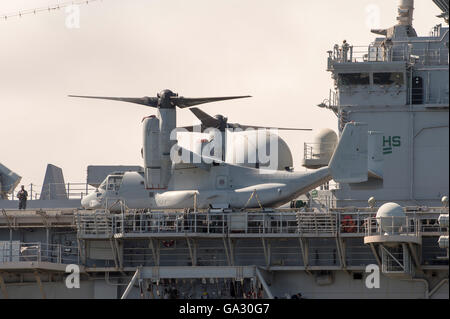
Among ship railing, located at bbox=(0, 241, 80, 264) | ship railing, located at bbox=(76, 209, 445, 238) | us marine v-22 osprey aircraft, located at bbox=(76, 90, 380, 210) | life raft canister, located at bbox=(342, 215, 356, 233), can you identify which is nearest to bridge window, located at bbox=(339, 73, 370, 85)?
us marine v-22 osprey aircraft, located at bbox=(76, 90, 380, 210)

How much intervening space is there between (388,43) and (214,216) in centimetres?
1155

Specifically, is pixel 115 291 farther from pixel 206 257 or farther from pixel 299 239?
pixel 299 239

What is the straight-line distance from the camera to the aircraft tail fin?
6256 cm

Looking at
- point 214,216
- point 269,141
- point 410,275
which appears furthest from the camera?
point 269,141

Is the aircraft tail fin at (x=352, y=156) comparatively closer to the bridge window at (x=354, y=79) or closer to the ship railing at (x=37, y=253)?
the bridge window at (x=354, y=79)

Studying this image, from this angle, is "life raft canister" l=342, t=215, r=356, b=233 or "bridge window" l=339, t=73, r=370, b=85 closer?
"life raft canister" l=342, t=215, r=356, b=233

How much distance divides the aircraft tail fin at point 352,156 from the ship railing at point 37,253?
12450 mm

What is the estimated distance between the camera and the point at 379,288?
6019 cm

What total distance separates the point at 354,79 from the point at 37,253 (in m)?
16.5

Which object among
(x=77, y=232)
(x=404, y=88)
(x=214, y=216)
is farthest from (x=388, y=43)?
(x=77, y=232)

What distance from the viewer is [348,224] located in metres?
60.7

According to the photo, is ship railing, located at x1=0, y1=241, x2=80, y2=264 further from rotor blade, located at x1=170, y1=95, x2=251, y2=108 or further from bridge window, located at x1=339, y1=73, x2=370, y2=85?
bridge window, located at x1=339, y1=73, x2=370, y2=85

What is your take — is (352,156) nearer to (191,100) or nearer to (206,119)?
(191,100)

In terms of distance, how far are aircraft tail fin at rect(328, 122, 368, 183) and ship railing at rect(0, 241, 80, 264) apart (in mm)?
12450
